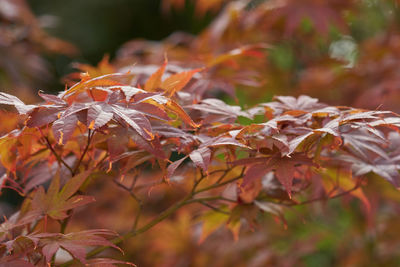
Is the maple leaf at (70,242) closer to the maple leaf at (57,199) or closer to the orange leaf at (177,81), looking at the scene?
the maple leaf at (57,199)

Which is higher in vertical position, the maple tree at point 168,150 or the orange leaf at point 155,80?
the orange leaf at point 155,80

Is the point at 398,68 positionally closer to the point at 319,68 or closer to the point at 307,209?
the point at 319,68

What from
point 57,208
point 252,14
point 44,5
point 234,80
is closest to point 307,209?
point 252,14

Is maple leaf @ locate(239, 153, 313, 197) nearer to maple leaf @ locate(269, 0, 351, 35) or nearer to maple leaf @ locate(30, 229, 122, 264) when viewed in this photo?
maple leaf @ locate(30, 229, 122, 264)

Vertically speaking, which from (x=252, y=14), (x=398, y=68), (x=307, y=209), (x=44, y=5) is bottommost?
(x=307, y=209)

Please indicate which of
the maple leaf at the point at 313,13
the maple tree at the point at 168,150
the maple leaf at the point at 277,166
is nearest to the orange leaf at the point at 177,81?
the maple tree at the point at 168,150

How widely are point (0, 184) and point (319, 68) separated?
143 cm

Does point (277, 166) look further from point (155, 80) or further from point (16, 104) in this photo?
point (16, 104)

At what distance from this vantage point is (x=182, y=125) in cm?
82

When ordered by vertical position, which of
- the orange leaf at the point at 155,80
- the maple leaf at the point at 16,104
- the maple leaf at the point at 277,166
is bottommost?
the maple leaf at the point at 277,166

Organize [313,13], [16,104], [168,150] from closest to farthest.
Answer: [16,104] < [168,150] < [313,13]

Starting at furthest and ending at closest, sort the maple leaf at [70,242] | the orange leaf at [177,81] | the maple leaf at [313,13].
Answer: the maple leaf at [313,13], the orange leaf at [177,81], the maple leaf at [70,242]

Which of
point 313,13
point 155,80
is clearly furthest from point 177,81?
point 313,13

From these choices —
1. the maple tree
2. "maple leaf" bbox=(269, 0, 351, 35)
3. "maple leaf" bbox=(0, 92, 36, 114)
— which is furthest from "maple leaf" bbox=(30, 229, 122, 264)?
"maple leaf" bbox=(269, 0, 351, 35)
